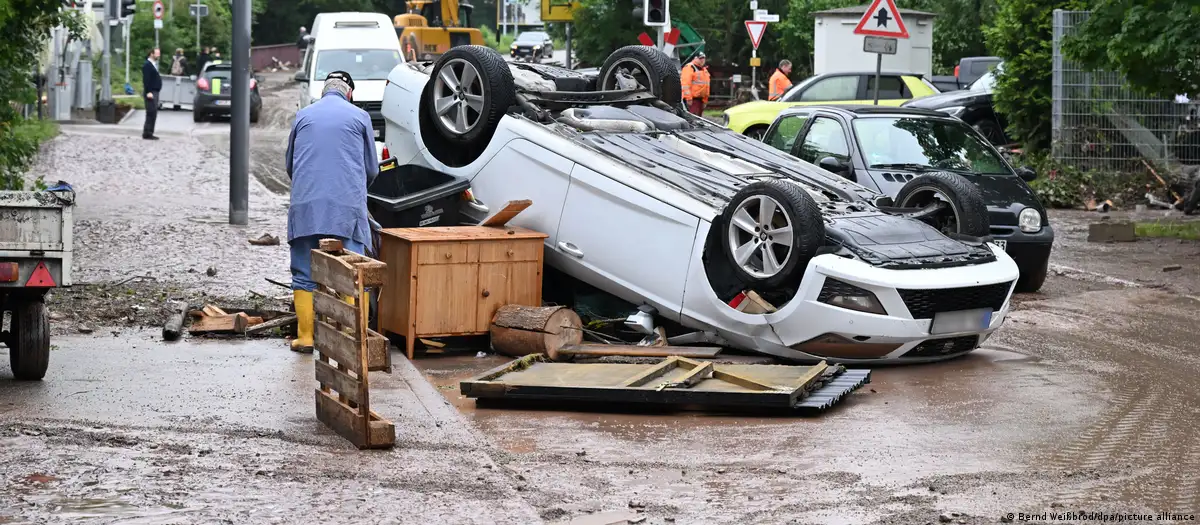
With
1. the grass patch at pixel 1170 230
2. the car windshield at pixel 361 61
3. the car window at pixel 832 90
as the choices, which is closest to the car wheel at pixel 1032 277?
the grass patch at pixel 1170 230

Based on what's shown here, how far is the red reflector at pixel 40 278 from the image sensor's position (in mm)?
7750

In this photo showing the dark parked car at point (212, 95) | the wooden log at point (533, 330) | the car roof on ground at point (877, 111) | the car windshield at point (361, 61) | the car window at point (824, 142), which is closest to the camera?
the wooden log at point (533, 330)

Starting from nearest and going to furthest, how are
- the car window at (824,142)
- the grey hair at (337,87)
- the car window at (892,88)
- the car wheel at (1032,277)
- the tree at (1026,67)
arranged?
the grey hair at (337,87) < the car wheel at (1032,277) < the car window at (824,142) < the tree at (1026,67) < the car window at (892,88)

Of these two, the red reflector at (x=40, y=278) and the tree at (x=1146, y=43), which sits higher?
the tree at (x=1146, y=43)

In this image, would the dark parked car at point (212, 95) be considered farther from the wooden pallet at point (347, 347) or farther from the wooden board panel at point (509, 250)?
the wooden pallet at point (347, 347)

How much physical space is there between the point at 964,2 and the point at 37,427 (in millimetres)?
38512

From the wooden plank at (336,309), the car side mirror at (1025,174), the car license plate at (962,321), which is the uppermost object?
the car side mirror at (1025,174)

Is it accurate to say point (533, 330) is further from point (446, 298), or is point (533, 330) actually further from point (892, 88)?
point (892, 88)

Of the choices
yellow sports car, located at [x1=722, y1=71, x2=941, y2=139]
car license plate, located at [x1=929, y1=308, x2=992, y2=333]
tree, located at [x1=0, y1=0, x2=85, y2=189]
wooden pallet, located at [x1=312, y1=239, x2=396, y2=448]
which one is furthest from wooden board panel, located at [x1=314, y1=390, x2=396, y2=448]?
yellow sports car, located at [x1=722, y1=71, x2=941, y2=139]

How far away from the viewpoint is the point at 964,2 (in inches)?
1670

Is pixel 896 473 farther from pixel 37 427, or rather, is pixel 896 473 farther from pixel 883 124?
pixel 883 124

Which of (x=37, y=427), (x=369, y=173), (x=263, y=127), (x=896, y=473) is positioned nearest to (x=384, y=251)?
(x=369, y=173)

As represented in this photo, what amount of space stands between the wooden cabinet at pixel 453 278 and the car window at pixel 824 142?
3.96 m

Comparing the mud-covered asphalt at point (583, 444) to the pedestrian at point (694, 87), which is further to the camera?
the pedestrian at point (694, 87)
